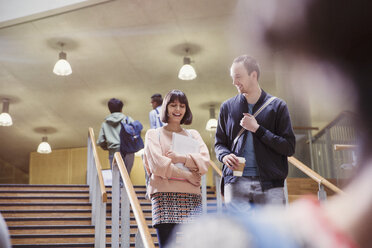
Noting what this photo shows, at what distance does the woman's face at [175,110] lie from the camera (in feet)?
9.59

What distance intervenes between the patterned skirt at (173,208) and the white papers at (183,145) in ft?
0.61

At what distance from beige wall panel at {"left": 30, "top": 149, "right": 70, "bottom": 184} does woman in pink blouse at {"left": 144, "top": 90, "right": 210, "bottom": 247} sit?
13.1 metres

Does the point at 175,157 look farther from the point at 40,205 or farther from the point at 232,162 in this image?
the point at 40,205

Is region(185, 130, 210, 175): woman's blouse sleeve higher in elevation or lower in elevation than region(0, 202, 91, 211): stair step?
higher

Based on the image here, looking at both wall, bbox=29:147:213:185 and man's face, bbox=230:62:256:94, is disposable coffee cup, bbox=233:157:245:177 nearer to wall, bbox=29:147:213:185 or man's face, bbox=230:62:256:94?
man's face, bbox=230:62:256:94

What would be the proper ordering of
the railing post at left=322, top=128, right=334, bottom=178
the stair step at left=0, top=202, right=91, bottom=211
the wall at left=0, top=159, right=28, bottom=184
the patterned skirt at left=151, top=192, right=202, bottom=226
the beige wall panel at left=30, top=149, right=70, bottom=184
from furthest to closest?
the wall at left=0, top=159, right=28, bottom=184 < the beige wall panel at left=30, top=149, right=70, bottom=184 < the railing post at left=322, top=128, right=334, bottom=178 < the stair step at left=0, top=202, right=91, bottom=211 < the patterned skirt at left=151, top=192, right=202, bottom=226

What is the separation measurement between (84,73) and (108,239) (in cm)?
484

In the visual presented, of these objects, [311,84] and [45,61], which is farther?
[311,84]

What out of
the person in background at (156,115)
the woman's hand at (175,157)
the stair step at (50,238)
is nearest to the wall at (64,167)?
the stair step at (50,238)

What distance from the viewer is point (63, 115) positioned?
11695mm

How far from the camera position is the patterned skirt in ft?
8.86

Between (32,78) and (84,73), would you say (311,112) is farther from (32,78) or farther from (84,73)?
(32,78)

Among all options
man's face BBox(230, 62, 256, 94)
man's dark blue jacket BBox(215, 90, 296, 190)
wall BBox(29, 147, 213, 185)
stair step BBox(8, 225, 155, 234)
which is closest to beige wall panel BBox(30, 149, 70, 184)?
wall BBox(29, 147, 213, 185)

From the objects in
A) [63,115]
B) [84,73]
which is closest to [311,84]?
[84,73]
